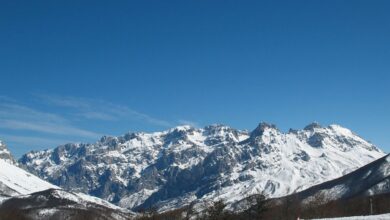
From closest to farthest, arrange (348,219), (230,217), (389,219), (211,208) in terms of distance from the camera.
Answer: (389,219), (348,219), (211,208), (230,217)

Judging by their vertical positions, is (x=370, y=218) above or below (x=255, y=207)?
below

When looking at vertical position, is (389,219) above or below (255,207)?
below

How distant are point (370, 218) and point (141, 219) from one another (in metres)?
133

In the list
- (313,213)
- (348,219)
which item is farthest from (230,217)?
(348,219)

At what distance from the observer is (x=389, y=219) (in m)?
69.8

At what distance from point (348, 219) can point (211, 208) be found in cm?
9285

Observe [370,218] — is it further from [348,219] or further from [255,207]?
[255,207]

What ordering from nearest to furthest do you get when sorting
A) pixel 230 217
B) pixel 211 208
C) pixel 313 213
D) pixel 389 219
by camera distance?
pixel 389 219, pixel 211 208, pixel 230 217, pixel 313 213

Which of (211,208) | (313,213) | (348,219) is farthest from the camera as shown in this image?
(313,213)

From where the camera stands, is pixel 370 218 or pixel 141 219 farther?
pixel 141 219

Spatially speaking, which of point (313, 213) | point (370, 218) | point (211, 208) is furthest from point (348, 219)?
point (313, 213)

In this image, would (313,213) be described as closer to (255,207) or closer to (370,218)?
(255,207)

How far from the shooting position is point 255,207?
559 ft

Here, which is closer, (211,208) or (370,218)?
(370,218)
